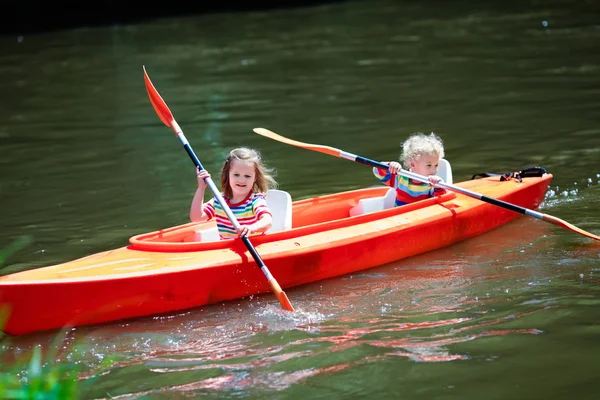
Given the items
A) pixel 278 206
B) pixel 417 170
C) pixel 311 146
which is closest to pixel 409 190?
pixel 417 170

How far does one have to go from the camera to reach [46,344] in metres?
5.23

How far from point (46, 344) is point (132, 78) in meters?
9.93

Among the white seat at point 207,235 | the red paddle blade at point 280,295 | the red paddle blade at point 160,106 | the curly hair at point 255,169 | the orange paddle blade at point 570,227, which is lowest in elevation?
the red paddle blade at point 280,295

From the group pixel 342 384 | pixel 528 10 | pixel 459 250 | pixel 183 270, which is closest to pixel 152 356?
pixel 183 270

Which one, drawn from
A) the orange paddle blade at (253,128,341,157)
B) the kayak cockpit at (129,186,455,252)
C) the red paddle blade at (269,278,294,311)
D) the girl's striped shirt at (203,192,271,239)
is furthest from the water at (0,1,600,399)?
the orange paddle blade at (253,128,341,157)

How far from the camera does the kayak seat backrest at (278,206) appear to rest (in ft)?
21.2

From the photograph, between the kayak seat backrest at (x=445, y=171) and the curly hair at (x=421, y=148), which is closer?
the curly hair at (x=421, y=148)

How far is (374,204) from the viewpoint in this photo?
23.5 ft

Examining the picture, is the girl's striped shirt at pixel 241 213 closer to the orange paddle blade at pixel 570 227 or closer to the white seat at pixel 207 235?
the white seat at pixel 207 235

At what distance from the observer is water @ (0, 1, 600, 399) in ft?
15.4

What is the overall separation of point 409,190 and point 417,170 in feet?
0.55

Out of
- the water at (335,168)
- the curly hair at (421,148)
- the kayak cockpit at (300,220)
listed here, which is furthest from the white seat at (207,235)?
the curly hair at (421,148)

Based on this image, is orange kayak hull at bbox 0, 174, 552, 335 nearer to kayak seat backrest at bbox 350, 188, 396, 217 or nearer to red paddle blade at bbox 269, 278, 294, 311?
kayak seat backrest at bbox 350, 188, 396, 217

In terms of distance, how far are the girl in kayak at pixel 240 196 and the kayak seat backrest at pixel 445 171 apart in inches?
68.5
